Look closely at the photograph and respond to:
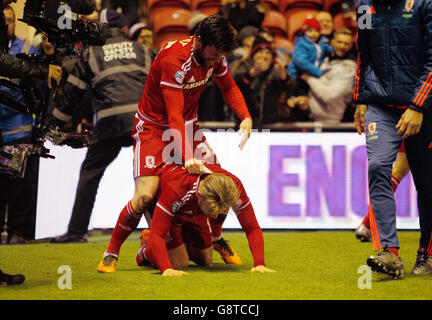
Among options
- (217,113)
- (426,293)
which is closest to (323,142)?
(217,113)

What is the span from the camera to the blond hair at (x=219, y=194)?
4520 mm

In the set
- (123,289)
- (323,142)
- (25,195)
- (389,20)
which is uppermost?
(389,20)

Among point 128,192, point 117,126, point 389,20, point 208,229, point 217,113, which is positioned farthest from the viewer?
point 217,113

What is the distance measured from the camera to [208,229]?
5328 mm

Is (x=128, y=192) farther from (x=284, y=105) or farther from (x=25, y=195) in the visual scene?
(x=284, y=105)

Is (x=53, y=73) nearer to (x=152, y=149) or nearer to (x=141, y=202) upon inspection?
(x=152, y=149)

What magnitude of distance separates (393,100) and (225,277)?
163 centimetres

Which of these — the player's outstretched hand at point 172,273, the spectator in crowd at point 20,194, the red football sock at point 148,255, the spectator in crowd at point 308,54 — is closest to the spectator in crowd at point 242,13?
the spectator in crowd at point 308,54

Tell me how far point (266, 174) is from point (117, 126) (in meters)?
1.94

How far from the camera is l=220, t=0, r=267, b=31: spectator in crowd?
9297 mm

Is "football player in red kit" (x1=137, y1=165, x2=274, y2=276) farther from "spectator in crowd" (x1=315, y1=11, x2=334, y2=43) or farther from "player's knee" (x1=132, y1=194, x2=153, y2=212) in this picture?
"spectator in crowd" (x1=315, y1=11, x2=334, y2=43)

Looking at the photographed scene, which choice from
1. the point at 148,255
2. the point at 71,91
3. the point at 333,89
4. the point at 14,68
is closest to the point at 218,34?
the point at 14,68

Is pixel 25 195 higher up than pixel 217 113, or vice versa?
pixel 217 113

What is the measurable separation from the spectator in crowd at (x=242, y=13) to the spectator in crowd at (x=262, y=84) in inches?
29.6
